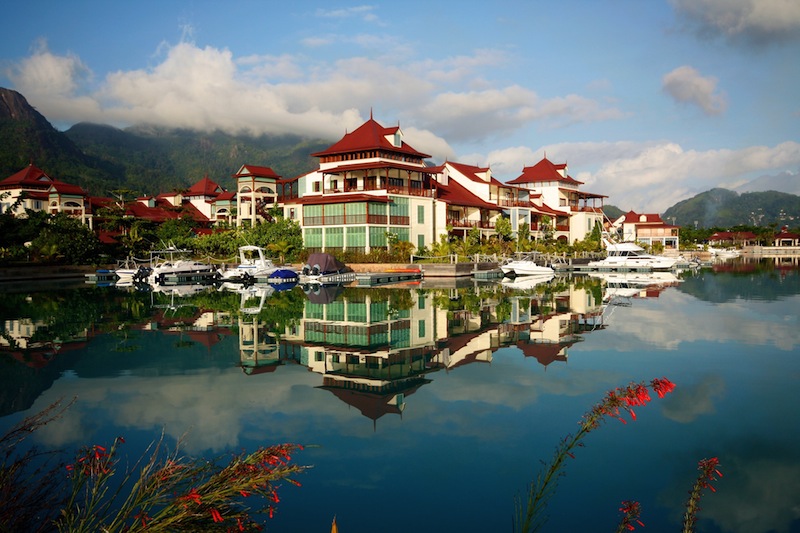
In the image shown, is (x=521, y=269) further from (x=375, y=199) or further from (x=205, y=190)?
(x=205, y=190)

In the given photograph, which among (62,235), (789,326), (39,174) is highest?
(39,174)

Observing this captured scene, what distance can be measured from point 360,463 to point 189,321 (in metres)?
16.8

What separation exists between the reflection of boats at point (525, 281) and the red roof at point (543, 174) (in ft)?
110

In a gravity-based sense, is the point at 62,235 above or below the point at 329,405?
above

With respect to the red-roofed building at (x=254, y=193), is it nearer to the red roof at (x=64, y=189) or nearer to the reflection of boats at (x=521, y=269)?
the red roof at (x=64, y=189)

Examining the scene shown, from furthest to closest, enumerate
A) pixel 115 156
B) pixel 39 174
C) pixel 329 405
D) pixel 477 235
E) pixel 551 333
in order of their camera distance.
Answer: pixel 115 156
pixel 39 174
pixel 477 235
pixel 551 333
pixel 329 405

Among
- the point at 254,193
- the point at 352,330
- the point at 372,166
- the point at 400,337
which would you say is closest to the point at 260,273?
the point at 372,166

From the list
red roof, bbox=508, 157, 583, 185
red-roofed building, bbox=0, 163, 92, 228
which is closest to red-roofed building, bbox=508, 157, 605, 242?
red roof, bbox=508, 157, 583, 185

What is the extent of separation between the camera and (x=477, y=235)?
62031mm

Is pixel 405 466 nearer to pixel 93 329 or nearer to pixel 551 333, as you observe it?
pixel 551 333

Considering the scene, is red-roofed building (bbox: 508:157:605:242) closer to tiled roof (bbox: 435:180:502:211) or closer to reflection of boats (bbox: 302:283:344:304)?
tiled roof (bbox: 435:180:502:211)

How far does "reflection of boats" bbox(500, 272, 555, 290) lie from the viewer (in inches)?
1615

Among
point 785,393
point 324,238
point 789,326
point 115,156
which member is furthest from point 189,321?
point 115,156

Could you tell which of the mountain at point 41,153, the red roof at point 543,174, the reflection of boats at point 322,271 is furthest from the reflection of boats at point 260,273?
the mountain at point 41,153
